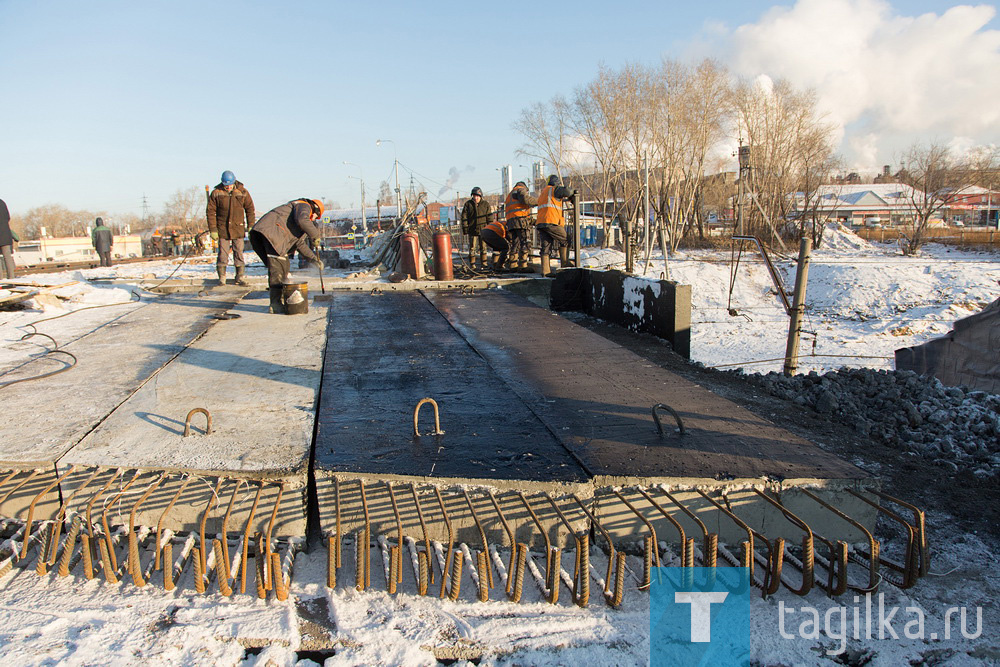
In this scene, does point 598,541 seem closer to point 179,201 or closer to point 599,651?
point 599,651

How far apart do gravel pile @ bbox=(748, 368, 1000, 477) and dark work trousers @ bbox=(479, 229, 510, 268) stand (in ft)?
20.2

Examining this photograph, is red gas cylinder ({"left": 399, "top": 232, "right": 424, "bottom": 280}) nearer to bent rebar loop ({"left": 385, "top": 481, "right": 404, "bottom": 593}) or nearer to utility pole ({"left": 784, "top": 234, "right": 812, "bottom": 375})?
utility pole ({"left": 784, "top": 234, "right": 812, "bottom": 375})

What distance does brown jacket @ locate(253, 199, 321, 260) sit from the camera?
7.12 m

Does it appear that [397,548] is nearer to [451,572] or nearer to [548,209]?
[451,572]

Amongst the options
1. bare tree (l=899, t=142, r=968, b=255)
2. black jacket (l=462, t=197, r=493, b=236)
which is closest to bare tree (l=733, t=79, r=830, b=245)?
bare tree (l=899, t=142, r=968, b=255)

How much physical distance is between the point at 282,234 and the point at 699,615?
622 centimetres

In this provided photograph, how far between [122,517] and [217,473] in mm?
502

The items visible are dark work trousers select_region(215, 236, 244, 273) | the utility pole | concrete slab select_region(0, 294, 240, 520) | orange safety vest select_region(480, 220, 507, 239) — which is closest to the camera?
concrete slab select_region(0, 294, 240, 520)

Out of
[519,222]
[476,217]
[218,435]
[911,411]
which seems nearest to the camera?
[218,435]

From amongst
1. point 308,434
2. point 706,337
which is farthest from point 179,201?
point 308,434

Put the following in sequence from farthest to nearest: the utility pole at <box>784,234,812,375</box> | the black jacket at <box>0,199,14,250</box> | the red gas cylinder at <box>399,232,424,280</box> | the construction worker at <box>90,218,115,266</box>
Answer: the construction worker at <box>90,218,115,266</box> < the red gas cylinder at <box>399,232,424,280</box> < the black jacket at <box>0,199,14,250</box> < the utility pole at <box>784,234,812,375</box>

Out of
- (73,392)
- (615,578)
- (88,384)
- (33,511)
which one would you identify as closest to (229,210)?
(88,384)

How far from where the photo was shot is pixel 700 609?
2549mm

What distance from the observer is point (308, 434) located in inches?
133
